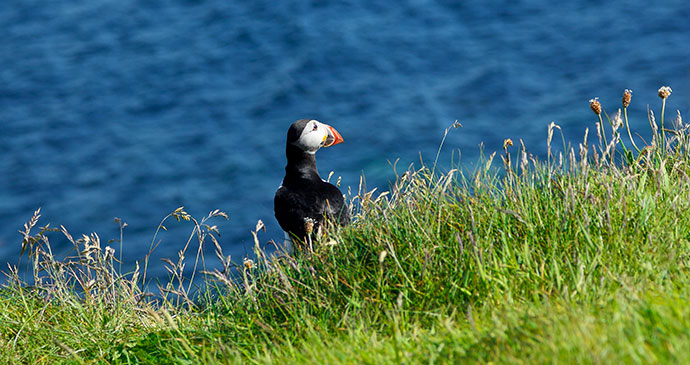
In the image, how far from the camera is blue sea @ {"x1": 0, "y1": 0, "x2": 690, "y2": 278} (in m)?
11.1

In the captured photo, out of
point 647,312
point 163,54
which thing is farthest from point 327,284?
point 163,54

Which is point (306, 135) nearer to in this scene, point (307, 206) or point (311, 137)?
point (311, 137)

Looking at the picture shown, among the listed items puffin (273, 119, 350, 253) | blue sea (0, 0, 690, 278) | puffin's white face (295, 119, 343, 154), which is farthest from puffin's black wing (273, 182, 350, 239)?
blue sea (0, 0, 690, 278)

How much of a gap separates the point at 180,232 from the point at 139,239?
564mm

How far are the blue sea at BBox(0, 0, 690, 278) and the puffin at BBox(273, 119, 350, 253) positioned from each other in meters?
3.79

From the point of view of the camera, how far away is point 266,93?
12.7 metres

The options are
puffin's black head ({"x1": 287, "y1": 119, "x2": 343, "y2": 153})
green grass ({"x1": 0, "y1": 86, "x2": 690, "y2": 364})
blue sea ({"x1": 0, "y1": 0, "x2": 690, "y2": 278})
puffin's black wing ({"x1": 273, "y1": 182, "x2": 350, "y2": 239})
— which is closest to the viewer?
green grass ({"x1": 0, "y1": 86, "x2": 690, "y2": 364})

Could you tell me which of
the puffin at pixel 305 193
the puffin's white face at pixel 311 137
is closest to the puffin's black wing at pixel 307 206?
the puffin at pixel 305 193

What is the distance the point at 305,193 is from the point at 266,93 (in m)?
7.07

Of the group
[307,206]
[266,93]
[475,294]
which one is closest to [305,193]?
[307,206]

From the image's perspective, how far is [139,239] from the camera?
10586 mm

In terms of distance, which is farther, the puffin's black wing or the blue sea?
the blue sea

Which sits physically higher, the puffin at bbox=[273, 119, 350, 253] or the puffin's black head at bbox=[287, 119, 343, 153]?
the puffin's black head at bbox=[287, 119, 343, 153]

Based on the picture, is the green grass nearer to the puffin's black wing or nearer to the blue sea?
the puffin's black wing
